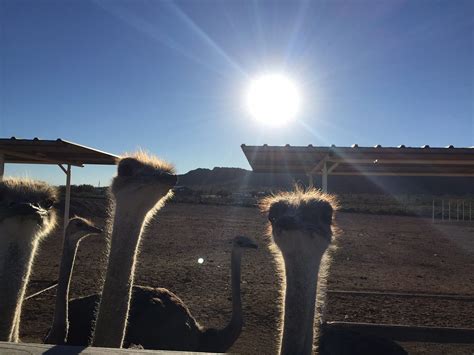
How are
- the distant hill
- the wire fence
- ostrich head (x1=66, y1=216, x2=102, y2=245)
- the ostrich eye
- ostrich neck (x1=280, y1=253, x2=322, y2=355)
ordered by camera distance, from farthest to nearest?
the distant hill < the wire fence < ostrich head (x1=66, y1=216, x2=102, y2=245) < the ostrich eye < ostrich neck (x1=280, y1=253, x2=322, y2=355)

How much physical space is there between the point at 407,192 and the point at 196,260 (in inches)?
2213

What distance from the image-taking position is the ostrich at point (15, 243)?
7.35 feet

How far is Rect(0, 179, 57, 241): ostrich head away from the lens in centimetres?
223

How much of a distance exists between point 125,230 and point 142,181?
0.88 ft

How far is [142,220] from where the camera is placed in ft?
8.08

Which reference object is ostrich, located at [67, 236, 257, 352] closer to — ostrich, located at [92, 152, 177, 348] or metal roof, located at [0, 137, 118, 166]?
ostrich, located at [92, 152, 177, 348]

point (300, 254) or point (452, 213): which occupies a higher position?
point (452, 213)

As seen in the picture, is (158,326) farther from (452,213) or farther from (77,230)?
(452,213)

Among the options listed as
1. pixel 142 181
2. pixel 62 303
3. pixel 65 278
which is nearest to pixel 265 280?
pixel 65 278

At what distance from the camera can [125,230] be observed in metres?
2.40

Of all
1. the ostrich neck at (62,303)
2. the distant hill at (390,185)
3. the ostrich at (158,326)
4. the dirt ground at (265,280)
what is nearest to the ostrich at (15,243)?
the ostrich neck at (62,303)

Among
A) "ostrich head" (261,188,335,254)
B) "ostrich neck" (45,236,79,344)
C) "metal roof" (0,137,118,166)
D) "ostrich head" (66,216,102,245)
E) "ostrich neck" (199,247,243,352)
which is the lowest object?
"ostrich neck" (199,247,243,352)

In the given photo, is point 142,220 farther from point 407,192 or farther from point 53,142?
point 407,192

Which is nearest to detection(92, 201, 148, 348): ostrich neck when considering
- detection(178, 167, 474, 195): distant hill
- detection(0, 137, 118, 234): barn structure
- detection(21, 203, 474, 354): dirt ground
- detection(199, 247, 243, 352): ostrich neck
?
detection(21, 203, 474, 354): dirt ground
